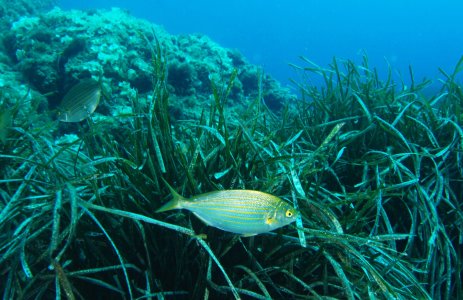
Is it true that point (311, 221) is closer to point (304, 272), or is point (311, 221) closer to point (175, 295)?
point (304, 272)

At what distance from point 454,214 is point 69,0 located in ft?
320

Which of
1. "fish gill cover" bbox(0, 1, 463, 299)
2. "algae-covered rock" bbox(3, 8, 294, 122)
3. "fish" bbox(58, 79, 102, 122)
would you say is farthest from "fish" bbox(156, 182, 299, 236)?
"algae-covered rock" bbox(3, 8, 294, 122)

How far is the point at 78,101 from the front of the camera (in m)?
3.74

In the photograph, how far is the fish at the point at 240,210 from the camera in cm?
174

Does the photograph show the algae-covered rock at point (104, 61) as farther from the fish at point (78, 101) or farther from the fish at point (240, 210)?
the fish at point (240, 210)

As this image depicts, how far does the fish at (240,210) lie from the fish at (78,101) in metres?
2.52

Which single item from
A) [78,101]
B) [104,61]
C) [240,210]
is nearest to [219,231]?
[240,210]

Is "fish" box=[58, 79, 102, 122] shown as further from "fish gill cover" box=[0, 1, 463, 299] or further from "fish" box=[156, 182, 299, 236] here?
"fish" box=[156, 182, 299, 236]

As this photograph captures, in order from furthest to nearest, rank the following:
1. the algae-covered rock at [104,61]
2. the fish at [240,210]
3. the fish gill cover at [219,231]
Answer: the algae-covered rock at [104,61] → the fish gill cover at [219,231] → the fish at [240,210]

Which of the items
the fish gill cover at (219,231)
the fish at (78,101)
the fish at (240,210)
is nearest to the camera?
the fish at (240,210)

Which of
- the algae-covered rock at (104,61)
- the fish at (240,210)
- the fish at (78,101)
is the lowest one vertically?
the fish at (240,210)

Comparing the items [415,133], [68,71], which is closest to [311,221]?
[415,133]

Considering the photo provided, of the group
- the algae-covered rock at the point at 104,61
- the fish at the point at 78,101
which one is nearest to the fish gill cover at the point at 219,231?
the fish at the point at 78,101

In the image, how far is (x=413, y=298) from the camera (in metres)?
2.05
